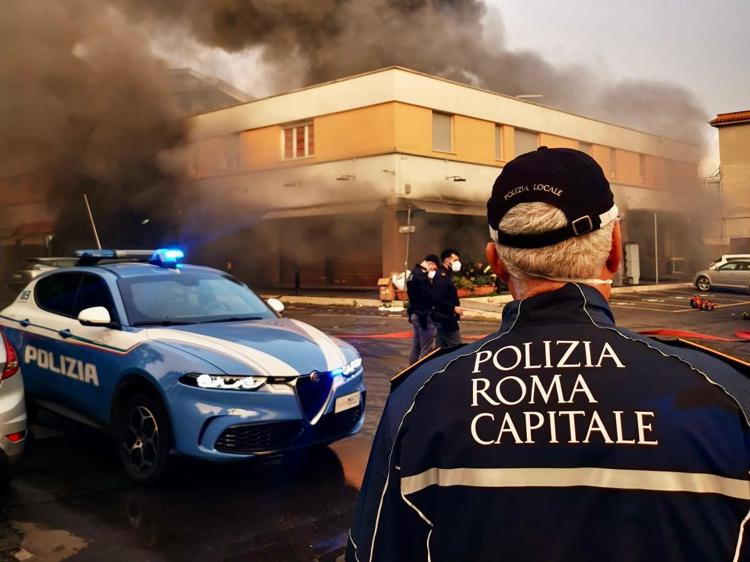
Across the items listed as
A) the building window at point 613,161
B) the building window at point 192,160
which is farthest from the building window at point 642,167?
the building window at point 192,160

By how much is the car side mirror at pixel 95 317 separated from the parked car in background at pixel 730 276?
20535 mm

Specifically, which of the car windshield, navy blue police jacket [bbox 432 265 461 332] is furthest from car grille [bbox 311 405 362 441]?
navy blue police jacket [bbox 432 265 461 332]

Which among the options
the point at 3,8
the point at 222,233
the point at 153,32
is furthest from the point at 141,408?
the point at 222,233

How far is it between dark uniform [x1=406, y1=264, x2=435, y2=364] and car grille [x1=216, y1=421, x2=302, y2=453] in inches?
131

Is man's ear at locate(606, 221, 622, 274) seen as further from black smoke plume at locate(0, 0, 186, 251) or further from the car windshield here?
black smoke plume at locate(0, 0, 186, 251)

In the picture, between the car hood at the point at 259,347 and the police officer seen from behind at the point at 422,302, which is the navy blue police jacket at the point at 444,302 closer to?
the police officer seen from behind at the point at 422,302

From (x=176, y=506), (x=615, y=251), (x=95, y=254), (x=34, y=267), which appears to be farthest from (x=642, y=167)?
(x=615, y=251)

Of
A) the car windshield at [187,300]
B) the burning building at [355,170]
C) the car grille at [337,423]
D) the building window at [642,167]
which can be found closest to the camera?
the car grille at [337,423]

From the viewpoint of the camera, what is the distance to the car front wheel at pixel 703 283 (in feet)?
72.4

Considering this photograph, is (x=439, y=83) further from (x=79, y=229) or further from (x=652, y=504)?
(x=652, y=504)

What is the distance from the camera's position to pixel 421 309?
23.0 ft

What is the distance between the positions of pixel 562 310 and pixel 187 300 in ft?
13.4

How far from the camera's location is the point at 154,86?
20406 millimetres

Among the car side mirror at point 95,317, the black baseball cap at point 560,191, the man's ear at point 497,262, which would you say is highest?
the black baseball cap at point 560,191
